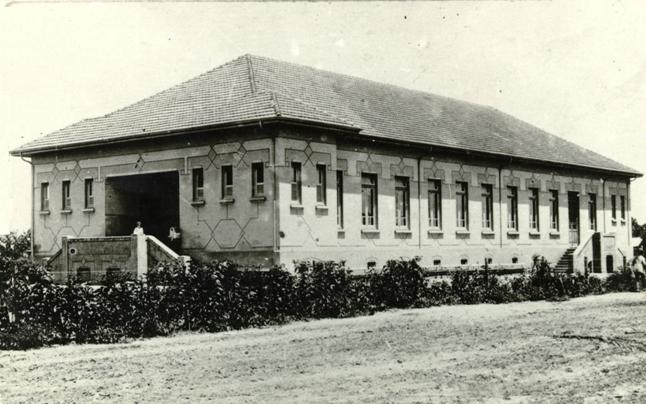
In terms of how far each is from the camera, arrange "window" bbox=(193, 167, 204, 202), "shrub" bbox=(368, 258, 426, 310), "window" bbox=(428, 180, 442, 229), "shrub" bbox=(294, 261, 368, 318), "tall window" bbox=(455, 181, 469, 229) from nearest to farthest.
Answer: "shrub" bbox=(294, 261, 368, 318), "shrub" bbox=(368, 258, 426, 310), "window" bbox=(193, 167, 204, 202), "window" bbox=(428, 180, 442, 229), "tall window" bbox=(455, 181, 469, 229)

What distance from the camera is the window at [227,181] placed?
24.1m

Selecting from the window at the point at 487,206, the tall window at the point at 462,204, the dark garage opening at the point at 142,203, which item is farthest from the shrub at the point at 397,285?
the window at the point at 487,206

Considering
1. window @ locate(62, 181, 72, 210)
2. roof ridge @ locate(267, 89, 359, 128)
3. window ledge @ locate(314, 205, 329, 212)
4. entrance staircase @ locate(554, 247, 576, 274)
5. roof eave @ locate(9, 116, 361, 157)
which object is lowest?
entrance staircase @ locate(554, 247, 576, 274)

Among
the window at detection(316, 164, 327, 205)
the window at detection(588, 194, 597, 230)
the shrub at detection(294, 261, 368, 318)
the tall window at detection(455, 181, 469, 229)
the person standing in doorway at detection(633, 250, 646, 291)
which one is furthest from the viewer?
the window at detection(588, 194, 597, 230)

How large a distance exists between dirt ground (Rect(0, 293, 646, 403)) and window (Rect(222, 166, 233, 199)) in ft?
28.8

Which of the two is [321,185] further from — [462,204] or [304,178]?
[462,204]

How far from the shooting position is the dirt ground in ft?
30.7

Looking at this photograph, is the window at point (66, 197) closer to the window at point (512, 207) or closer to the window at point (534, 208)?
the window at point (512, 207)

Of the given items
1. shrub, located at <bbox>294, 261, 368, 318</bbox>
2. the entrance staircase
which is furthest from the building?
shrub, located at <bbox>294, 261, 368, 318</bbox>

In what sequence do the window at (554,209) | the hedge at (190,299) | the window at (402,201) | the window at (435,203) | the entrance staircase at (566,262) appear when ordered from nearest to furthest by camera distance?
1. the hedge at (190,299)
2. the window at (402,201)
3. the window at (435,203)
4. the entrance staircase at (566,262)
5. the window at (554,209)

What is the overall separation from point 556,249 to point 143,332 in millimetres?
26866

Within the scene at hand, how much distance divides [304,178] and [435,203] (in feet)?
27.8

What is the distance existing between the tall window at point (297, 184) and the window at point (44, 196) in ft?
38.4

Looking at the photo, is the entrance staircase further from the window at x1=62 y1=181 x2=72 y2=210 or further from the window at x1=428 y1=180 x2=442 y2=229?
the window at x1=62 y1=181 x2=72 y2=210
